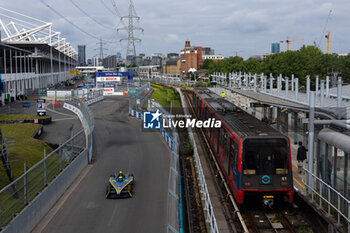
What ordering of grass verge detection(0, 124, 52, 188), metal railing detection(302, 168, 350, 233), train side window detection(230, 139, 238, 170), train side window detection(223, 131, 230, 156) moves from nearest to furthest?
metal railing detection(302, 168, 350, 233)
train side window detection(230, 139, 238, 170)
train side window detection(223, 131, 230, 156)
grass verge detection(0, 124, 52, 188)

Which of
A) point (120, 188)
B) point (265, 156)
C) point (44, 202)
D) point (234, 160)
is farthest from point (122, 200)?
point (265, 156)

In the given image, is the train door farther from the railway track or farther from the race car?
the race car

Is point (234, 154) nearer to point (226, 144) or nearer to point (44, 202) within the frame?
point (226, 144)

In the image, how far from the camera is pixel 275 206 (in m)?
14.0

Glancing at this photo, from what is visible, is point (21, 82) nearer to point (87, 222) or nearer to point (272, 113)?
point (272, 113)

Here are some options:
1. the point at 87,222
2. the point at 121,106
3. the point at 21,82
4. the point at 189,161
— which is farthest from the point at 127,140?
the point at 21,82

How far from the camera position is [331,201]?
1262 cm

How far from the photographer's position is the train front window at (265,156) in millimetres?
12992

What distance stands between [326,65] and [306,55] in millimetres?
8811

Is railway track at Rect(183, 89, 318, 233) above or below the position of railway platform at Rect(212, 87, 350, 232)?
below

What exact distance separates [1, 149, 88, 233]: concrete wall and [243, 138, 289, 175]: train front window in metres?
7.46

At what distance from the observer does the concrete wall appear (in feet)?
36.5

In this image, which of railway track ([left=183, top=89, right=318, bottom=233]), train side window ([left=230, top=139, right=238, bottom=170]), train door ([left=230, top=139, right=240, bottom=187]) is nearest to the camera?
railway track ([left=183, top=89, right=318, bottom=233])

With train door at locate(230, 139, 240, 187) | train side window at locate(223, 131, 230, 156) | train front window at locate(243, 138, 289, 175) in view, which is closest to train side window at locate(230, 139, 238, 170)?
train door at locate(230, 139, 240, 187)
